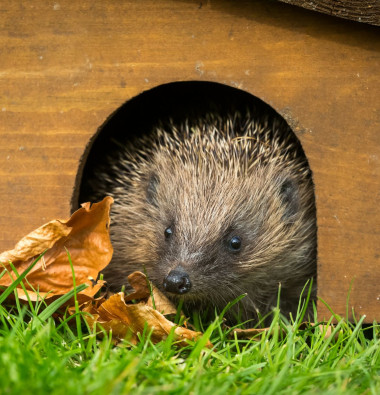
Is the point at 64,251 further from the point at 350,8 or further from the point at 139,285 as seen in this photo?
the point at 350,8

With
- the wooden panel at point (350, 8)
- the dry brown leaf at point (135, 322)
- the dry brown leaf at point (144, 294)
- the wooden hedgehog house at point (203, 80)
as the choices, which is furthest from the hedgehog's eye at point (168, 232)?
the wooden panel at point (350, 8)

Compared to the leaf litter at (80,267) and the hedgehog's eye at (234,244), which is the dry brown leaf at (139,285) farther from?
the hedgehog's eye at (234,244)

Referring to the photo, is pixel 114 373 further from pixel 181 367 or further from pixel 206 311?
pixel 206 311

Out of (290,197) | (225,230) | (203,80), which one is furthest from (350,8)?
(225,230)

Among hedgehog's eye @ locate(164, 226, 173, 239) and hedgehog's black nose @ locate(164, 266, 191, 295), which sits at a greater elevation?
hedgehog's eye @ locate(164, 226, 173, 239)

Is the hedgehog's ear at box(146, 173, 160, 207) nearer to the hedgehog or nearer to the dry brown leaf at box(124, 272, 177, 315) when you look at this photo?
the hedgehog

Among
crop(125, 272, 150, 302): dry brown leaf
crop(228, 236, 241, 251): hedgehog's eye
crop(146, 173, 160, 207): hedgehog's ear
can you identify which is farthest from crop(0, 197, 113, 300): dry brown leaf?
crop(228, 236, 241, 251): hedgehog's eye
